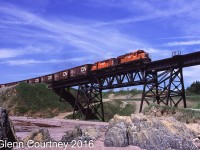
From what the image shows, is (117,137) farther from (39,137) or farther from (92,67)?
(92,67)

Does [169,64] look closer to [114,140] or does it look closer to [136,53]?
[136,53]

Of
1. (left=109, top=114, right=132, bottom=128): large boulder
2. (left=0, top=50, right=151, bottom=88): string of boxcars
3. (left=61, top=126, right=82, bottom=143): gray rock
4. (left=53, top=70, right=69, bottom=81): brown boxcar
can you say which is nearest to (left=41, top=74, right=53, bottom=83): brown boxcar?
(left=0, top=50, right=151, bottom=88): string of boxcars

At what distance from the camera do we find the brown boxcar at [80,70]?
47.5m

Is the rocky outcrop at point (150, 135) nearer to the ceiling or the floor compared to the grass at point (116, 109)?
nearer to the floor

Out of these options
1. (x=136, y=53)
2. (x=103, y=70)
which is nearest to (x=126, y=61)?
(x=136, y=53)

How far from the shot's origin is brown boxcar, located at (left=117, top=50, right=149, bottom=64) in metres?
37.2

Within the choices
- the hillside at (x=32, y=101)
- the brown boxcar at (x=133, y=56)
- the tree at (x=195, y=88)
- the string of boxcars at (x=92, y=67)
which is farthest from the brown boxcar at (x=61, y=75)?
the tree at (x=195, y=88)

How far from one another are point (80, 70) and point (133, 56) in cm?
1369

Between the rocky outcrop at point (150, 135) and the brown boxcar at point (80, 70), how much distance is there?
3264 cm

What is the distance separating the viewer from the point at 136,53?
3797cm

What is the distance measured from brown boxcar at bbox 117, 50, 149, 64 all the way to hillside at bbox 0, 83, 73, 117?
20.6 m

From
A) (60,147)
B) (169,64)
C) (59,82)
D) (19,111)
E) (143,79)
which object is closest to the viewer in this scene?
(60,147)

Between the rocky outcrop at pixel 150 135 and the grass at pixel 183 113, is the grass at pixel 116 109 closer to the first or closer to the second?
the grass at pixel 183 113

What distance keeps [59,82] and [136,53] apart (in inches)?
928
